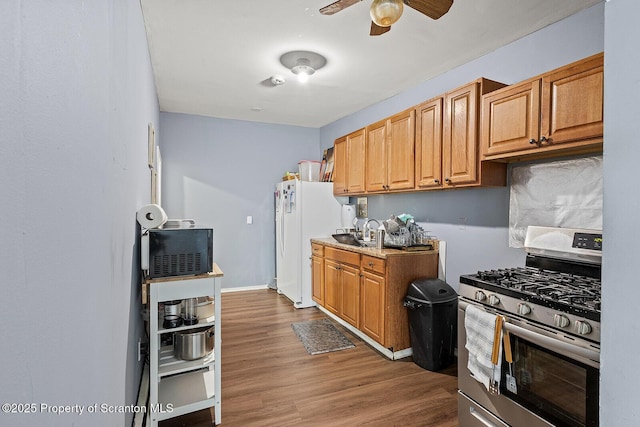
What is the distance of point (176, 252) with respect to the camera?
1.98 meters

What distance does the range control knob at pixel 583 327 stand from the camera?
1.39 meters

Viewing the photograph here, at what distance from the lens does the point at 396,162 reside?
3.25 m

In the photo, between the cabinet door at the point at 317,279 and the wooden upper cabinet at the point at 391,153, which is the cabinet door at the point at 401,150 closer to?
the wooden upper cabinet at the point at 391,153

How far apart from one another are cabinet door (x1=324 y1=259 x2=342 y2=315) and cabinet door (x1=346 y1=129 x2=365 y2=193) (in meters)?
0.95

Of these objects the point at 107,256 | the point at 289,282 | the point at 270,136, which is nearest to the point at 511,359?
the point at 107,256

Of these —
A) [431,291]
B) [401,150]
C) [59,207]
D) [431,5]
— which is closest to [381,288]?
[431,291]

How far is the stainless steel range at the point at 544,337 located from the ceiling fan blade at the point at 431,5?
1.57m

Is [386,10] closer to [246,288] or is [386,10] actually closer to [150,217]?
[150,217]

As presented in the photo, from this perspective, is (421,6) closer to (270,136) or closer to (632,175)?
(632,175)

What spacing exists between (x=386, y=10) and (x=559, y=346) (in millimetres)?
1867

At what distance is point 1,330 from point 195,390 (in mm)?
1961

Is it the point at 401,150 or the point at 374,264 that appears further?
the point at 401,150

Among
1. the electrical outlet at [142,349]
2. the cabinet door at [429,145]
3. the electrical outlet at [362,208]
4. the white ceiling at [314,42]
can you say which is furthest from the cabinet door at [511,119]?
the electrical outlet at [142,349]

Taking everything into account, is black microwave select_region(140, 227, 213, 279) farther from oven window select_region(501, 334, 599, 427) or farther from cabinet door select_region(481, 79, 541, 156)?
cabinet door select_region(481, 79, 541, 156)
